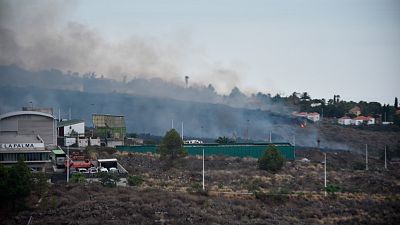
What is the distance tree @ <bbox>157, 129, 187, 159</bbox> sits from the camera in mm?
26359

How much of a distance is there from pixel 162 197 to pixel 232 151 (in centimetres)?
1356

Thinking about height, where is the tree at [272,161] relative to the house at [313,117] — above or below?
below

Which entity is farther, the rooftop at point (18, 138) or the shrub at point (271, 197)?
the rooftop at point (18, 138)

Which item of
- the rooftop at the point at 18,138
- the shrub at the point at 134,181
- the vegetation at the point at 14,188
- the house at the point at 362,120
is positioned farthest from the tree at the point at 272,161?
the house at the point at 362,120

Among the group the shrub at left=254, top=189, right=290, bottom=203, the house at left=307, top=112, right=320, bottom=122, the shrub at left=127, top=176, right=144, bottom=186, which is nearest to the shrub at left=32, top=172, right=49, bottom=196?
the shrub at left=127, top=176, right=144, bottom=186

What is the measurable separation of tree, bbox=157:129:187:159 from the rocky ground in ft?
1.26

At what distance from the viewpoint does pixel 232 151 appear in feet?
101

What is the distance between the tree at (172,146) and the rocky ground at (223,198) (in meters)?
0.38

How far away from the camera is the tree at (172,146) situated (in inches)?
1038

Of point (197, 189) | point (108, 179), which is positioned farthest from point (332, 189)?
point (108, 179)

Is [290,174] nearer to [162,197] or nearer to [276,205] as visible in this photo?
[276,205]

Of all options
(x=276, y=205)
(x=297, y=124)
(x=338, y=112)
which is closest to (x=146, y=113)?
(x=297, y=124)

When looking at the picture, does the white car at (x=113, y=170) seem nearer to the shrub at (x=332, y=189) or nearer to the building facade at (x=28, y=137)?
the building facade at (x=28, y=137)

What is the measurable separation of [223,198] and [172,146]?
26.7ft
